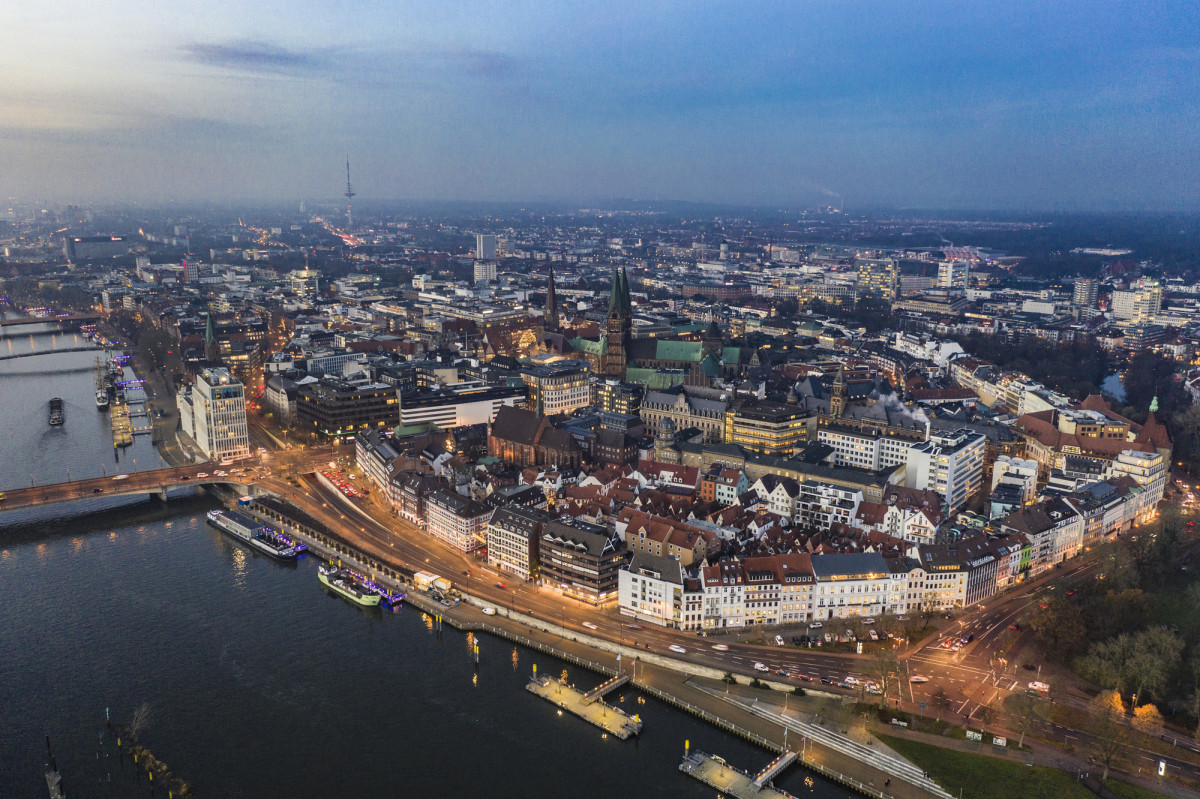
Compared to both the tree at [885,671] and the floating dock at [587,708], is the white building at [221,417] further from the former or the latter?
the tree at [885,671]

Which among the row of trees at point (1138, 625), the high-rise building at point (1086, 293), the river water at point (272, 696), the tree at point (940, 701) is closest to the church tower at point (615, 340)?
the river water at point (272, 696)

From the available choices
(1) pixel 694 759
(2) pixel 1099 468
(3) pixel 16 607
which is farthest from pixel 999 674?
(3) pixel 16 607

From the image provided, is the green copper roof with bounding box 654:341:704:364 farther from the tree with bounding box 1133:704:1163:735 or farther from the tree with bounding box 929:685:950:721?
the tree with bounding box 1133:704:1163:735

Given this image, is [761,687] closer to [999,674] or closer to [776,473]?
[999,674]

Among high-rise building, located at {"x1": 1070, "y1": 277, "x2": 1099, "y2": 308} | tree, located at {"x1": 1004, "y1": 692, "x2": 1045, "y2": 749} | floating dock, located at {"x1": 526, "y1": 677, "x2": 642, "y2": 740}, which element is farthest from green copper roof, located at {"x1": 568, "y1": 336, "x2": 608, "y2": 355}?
high-rise building, located at {"x1": 1070, "y1": 277, "x2": 1099, "y2": 308}

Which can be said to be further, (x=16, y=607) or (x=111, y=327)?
(x=111, y=327)

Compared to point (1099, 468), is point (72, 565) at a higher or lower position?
lower
